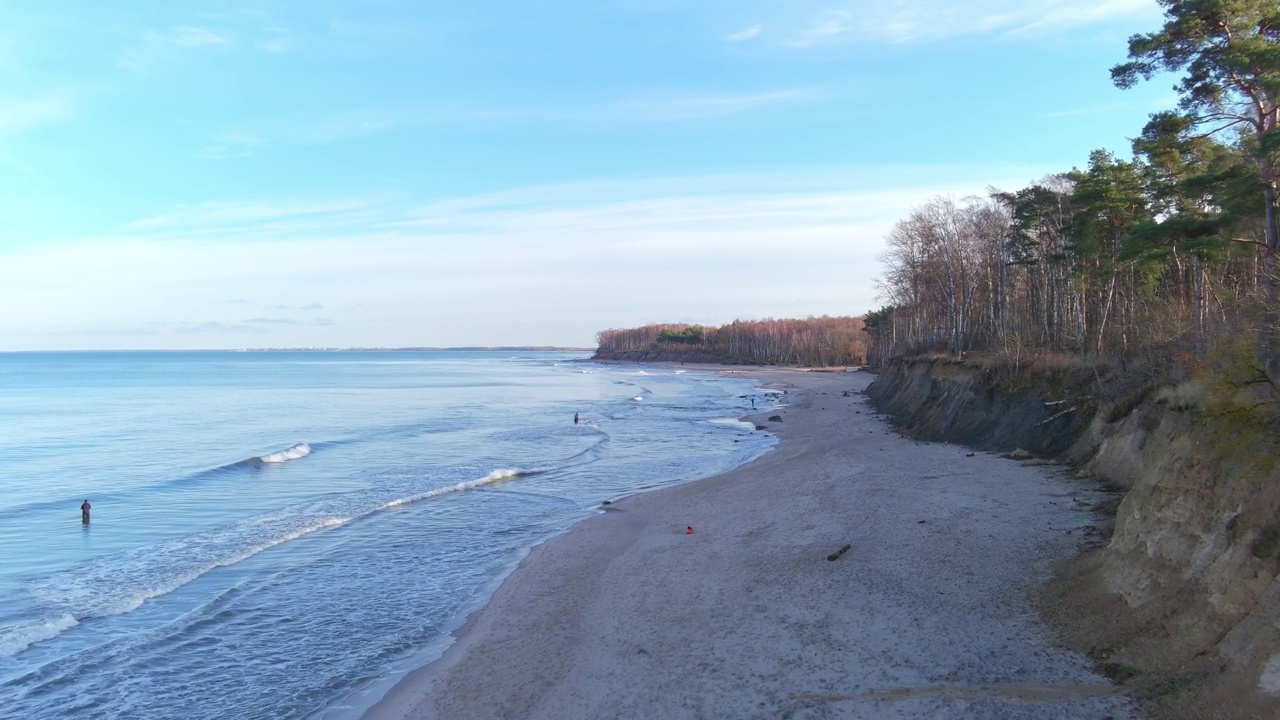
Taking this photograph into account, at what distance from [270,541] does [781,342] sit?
135 metres

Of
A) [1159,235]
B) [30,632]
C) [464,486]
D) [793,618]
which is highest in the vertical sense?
[1159,235]

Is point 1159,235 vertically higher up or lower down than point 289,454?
higher up

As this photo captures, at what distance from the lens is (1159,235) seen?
1558 cm

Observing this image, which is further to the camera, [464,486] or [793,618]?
[464,486]

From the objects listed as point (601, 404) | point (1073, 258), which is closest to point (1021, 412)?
point (1073, 258)

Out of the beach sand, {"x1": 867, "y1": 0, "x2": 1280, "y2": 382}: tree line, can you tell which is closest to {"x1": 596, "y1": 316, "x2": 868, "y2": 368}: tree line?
{"x1": 867, "y1": 0, "x2": 1280, "y2": 382}: tree line

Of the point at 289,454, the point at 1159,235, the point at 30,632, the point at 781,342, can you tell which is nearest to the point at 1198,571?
the point at 1159,235

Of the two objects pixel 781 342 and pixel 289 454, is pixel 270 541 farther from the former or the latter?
pixel 781 342

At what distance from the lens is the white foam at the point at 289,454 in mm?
29775

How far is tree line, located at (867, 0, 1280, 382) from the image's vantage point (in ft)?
44.5

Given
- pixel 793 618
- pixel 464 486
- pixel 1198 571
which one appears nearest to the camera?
pixel 1198 571

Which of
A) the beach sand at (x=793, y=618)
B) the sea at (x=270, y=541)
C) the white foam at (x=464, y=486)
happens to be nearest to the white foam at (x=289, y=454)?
the sea at (x=270, y=541)

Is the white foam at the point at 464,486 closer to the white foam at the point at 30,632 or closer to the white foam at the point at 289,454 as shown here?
the white foam at the point at 30,632

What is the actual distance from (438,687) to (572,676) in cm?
175
